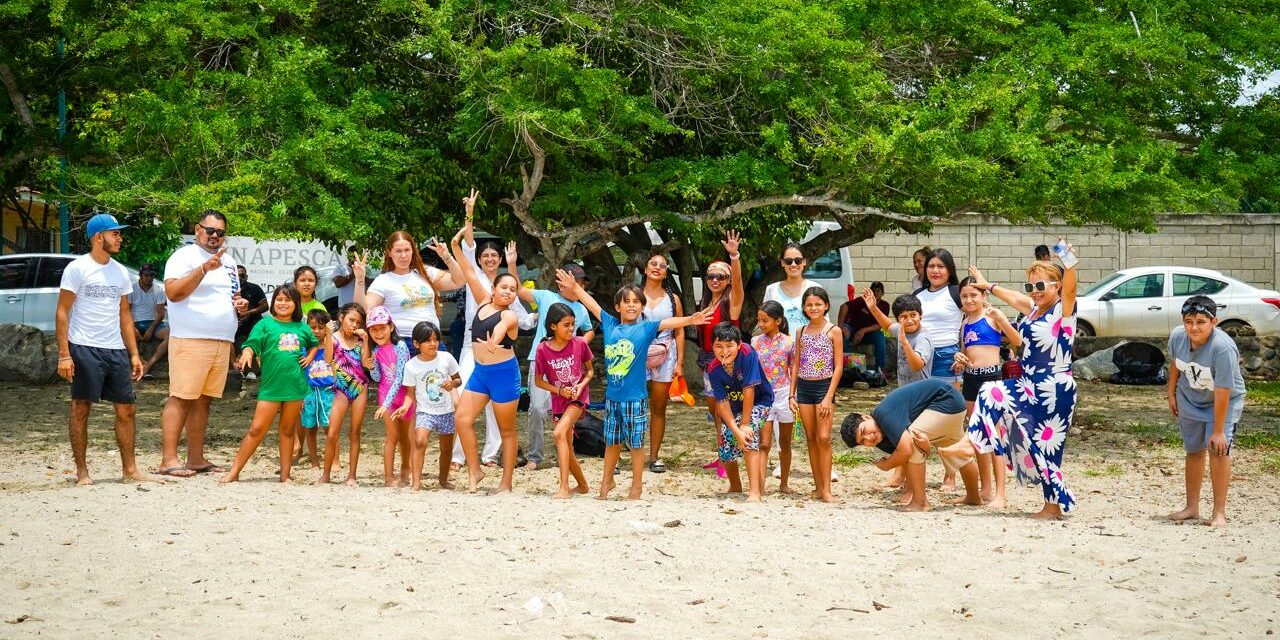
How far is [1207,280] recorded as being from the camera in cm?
1867

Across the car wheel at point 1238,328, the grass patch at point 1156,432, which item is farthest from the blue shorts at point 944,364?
the car wheel at point 1238,328

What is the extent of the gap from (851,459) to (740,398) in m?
2.16

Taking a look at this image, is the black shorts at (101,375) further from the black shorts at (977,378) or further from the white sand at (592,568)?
the black shorts at (977,378)

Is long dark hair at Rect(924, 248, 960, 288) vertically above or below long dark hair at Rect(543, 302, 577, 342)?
above

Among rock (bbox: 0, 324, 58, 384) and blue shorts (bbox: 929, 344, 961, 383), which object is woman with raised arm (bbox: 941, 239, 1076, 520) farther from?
rock (bbox: 0, 324, 58, 384)

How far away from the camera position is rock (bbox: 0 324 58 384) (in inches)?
567

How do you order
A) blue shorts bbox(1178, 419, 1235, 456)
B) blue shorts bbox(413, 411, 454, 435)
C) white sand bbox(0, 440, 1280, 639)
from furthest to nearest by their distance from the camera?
blue shorts bbox(413, 411, 454, 435) → blue shorts bbox(1178, 419, 1235, 456) → white sand bbox(0, 440, 1280, 639)

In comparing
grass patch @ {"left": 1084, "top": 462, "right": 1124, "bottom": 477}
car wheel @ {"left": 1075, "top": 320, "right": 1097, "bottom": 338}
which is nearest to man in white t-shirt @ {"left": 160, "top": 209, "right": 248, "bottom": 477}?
grass patch @ {"left": 1084, "top": 462, "right": 1124, "bottom": 477}

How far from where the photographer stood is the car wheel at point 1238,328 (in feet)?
58.5

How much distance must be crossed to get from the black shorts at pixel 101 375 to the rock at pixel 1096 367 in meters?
11.3

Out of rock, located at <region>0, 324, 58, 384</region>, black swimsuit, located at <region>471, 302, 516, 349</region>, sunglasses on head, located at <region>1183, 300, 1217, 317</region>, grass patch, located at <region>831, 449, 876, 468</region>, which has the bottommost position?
grass patch, located at <region>831, 449, 876, 468</region>

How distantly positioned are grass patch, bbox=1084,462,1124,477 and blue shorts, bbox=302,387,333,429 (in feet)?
18.0

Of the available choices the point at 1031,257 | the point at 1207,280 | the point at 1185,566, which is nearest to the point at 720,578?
the point at 1185,566

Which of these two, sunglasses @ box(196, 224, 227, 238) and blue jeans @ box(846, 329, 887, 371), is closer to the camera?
sunglasses @ box(196, 224, 227, 238)
